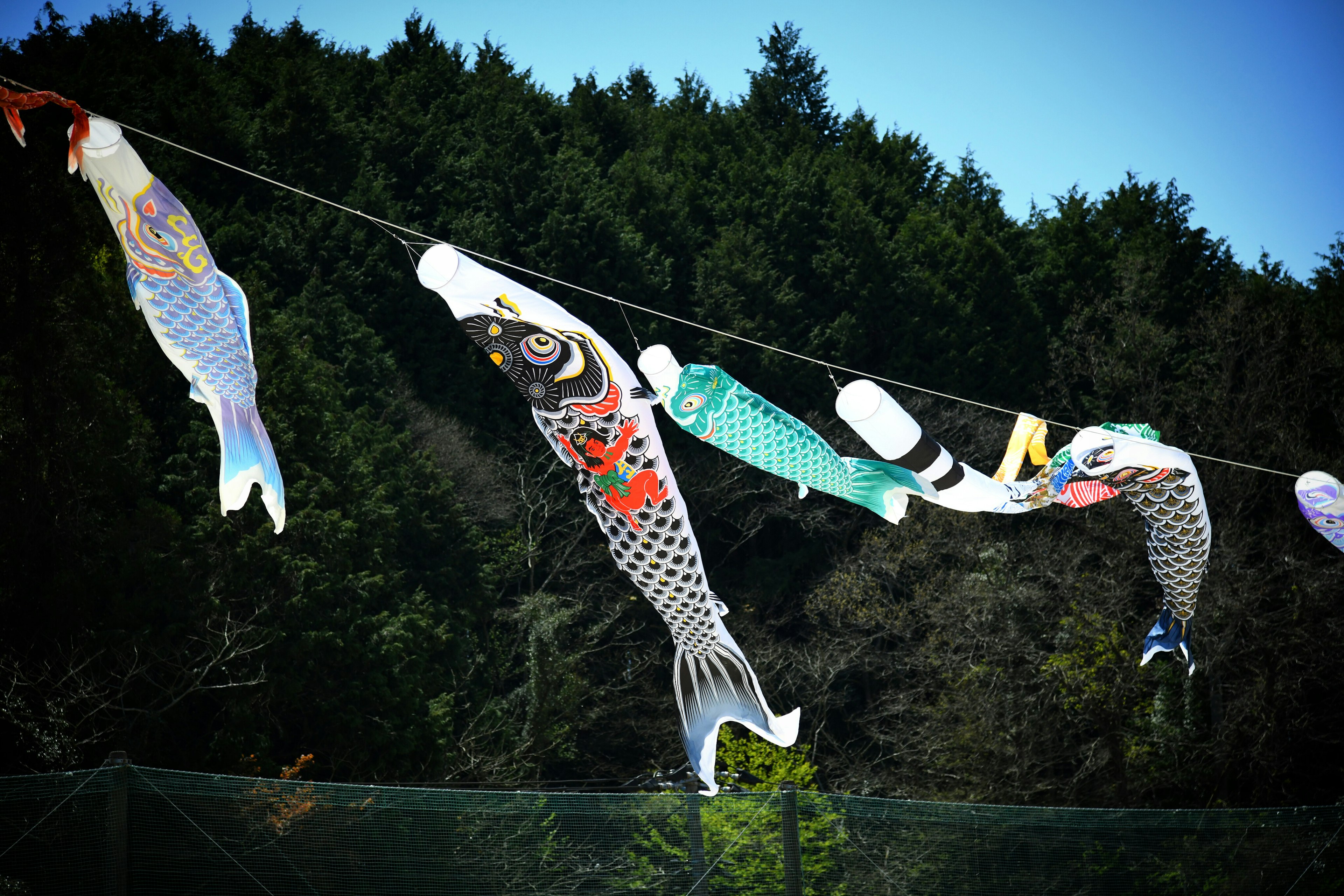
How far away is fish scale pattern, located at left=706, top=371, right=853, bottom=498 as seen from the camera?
16.3ft

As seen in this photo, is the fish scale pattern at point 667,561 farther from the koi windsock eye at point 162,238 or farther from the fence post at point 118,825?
the fence post at point 118,825

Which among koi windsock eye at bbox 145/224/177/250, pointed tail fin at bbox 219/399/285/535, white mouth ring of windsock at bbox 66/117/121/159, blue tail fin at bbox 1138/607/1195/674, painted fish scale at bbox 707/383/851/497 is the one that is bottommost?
blue tail fin at bbox 1138/607/1195/674

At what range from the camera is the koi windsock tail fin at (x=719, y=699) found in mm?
4988

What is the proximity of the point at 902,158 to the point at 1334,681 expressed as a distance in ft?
37.0

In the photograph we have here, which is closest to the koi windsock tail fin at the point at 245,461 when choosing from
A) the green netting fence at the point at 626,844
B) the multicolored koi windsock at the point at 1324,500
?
the green netting fence at the point at 626,844

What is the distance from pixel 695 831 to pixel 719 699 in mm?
1228

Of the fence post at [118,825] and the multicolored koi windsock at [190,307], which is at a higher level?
the multicolored koi windsock at [190,307]

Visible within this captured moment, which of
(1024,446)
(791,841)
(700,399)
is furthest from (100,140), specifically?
(791,841)

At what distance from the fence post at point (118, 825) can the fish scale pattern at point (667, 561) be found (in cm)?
222

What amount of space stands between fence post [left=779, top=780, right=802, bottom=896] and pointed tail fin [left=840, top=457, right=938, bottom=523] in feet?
5.59

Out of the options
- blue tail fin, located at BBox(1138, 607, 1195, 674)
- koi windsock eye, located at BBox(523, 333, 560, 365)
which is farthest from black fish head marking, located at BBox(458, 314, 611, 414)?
blue tail fin, located at BBox(1138, 607, 1195, 674)

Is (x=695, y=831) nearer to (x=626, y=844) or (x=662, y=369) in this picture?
(x=626, y=844)

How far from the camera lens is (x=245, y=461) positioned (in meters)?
4.47

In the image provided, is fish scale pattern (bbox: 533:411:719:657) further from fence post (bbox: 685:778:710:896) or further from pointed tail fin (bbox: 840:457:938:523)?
fence post (bbox: 685:778:710:896)
